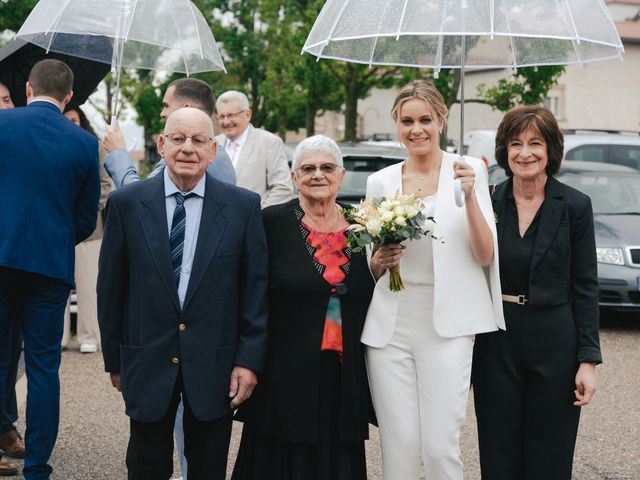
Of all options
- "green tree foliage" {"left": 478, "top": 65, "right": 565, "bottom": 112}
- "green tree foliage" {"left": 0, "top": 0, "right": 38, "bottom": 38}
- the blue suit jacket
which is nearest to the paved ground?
the blue suit jacket

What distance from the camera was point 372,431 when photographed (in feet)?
21.7

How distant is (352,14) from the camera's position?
4.44 metres

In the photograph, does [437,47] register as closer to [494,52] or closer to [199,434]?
[494,52]

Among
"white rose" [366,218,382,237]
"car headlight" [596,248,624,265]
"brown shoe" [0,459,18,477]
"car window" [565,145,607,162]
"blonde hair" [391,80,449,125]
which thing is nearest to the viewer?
"white rose" [366,218,382,237]

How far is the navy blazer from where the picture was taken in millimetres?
3900

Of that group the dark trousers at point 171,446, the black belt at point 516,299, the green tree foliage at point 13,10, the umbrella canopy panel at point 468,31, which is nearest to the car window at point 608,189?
the umbrella canopy panel at point 468,31

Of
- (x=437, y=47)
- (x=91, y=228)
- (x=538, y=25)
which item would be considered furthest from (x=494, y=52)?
(x=91, y=228)

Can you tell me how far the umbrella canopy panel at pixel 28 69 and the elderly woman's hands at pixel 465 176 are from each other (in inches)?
151

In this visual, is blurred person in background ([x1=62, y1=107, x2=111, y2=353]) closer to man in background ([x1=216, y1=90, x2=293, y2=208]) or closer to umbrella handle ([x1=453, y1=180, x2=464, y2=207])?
man in background ([x1=216, y1=90, x2=293, y2=208])

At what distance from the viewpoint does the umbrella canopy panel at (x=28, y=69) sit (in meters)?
6.83

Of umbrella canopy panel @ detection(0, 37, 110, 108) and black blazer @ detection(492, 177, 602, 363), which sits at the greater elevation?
umbrella canopy panel @ detection(0, 37, 110, 108)

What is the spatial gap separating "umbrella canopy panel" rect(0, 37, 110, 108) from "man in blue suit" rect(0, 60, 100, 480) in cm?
177

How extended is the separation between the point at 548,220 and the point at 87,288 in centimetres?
590

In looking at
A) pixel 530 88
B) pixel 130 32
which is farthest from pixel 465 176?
pixel 530 88
